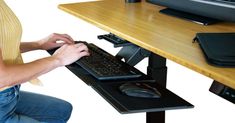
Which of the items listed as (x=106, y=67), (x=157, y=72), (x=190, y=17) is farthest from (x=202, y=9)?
(x=106, y=67)

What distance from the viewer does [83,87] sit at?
282 cm

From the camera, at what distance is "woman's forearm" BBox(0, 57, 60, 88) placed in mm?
1373

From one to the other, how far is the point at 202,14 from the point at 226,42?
426mm

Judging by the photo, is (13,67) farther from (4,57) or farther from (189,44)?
(189,44)

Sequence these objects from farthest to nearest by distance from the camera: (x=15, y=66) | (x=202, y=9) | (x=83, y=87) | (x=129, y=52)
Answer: (x=83, y=87)
(x=129, y=52)
(x=202, y=9)
(x=15, y=66)

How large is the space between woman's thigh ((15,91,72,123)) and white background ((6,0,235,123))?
83 centimetres

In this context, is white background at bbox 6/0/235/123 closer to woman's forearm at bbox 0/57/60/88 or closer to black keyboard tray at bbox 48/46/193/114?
woman's forearm at bbox 0/57/60/88

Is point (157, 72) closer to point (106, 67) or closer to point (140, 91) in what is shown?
point (106, 67)

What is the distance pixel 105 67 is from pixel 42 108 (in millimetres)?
377

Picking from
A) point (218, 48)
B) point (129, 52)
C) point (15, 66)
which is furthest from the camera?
point (129, 52)

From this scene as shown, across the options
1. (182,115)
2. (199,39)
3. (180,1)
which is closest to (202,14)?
(180,1)

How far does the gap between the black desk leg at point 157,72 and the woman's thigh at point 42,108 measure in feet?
1.20

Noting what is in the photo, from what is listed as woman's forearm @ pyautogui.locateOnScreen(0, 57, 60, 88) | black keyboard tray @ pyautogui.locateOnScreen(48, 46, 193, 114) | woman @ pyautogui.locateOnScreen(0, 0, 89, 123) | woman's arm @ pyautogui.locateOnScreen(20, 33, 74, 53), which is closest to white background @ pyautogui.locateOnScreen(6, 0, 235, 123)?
woman's arm @ pyautogui.locateOnScreen(20, 33, 74, 53)

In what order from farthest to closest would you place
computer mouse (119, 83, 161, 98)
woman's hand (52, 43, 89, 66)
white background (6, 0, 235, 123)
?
white background (6, 0, 235, 123), woman's hand (52, 43, 89, 66), computer mouse (119, 83, 161, 98)
